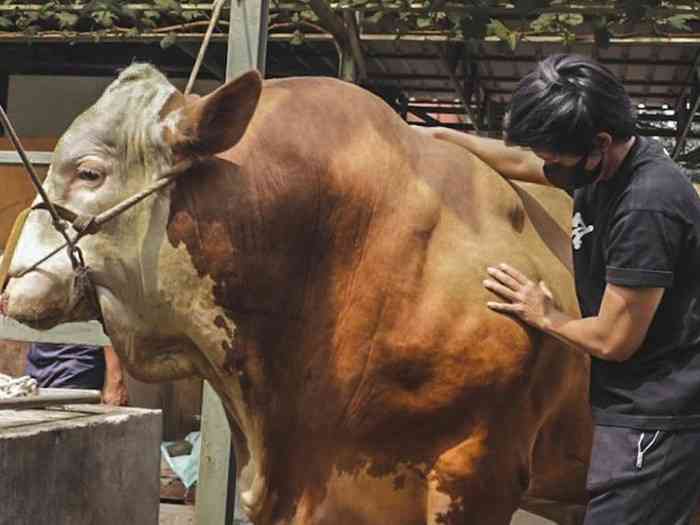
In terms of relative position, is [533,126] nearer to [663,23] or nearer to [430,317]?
[430,317]

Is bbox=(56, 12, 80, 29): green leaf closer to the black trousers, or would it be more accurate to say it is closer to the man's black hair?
the man's black hair

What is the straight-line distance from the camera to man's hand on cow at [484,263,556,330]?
2668mm

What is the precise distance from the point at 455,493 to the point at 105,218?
1063 millimetres

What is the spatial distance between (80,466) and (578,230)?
154 cm

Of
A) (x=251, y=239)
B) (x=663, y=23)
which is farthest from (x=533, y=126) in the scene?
(x=663, y=23)

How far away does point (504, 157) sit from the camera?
3.08 meters

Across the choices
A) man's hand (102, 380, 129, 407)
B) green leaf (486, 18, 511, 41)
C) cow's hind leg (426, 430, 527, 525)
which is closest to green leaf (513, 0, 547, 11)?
green leaf (486, 18, 511, 41)

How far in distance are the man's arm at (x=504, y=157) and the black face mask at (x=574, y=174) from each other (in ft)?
1.48

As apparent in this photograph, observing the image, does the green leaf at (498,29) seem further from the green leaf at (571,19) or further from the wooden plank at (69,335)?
the wooden plank at (69,335)

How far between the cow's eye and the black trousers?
136 cm

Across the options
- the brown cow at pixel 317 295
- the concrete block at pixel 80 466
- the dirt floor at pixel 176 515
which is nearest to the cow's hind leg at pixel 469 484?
the brown cow at pixel 317 295

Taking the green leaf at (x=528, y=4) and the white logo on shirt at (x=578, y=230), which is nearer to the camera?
the white logo on shirt at (x=578, y=230)

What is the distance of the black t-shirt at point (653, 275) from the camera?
238 centimetres

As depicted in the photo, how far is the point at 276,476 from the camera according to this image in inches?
111
